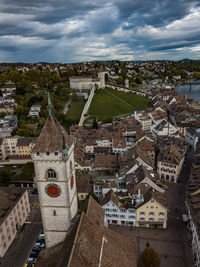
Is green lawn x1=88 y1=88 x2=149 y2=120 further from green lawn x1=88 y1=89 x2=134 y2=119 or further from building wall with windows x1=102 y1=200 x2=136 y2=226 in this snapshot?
building wall with windows x1=102 y1=200 x2=136 y2=226

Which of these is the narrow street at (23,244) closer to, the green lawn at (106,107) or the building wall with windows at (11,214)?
the building wall with windows at (11,214)

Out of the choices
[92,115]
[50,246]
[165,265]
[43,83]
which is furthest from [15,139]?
[43,83]

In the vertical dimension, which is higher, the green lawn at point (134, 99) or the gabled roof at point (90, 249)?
the gabled roof at point (90, 249)

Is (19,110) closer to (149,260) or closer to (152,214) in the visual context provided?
(152,214)

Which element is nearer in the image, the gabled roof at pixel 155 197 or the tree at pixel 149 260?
the tree at pixel 149 260

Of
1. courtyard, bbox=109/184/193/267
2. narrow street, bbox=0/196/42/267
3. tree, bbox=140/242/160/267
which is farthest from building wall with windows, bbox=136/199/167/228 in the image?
narrow street, bbox=0/196/42/267

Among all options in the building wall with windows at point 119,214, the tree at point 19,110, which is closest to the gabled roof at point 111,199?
the building wall with windows at point 119,214
